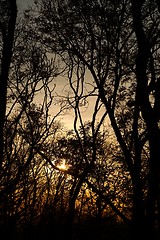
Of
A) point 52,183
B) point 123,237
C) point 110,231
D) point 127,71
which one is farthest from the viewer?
point 110,231

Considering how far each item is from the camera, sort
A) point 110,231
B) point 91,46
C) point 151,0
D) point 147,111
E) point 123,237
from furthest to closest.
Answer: point 110,231 → point 123,237 → point 91,46 → point 151,0 → point 147,111

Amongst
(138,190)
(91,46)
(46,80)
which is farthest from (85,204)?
(138,190)

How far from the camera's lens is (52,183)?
135 feet

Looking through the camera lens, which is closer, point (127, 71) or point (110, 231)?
point (127, 71)

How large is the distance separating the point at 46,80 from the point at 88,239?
27.5 m

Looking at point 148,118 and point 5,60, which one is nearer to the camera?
point 148,118

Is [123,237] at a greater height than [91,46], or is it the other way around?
[91,46]

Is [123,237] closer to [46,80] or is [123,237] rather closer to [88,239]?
[88,239]

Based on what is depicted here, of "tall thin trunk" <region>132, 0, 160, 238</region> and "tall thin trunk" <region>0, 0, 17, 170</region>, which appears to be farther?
"tall thin trunk" <region>0, 0, 17, 170</region>

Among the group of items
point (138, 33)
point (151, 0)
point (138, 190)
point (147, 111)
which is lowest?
point (138, 190)

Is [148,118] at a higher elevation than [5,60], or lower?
lower

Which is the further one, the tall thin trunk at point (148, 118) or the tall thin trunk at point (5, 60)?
the tall thin trunk at point (5, 60)

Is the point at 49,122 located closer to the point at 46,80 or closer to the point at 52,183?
the point at 46,80

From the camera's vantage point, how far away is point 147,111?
8102 mm
